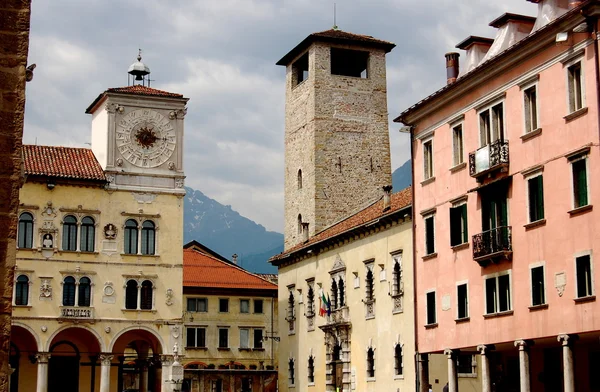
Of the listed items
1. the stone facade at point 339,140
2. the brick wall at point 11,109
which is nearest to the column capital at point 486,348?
the brick wall at point 11,109

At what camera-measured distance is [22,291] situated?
169 feet

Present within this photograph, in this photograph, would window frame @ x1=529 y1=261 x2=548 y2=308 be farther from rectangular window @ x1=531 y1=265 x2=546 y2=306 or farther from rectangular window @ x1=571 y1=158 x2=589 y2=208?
rectangular window @ x1=571 y1=158 x2=589 y2=208

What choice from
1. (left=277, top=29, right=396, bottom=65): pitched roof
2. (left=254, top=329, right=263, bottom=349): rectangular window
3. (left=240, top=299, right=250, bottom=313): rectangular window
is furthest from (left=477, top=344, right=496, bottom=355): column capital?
(left=240, top=299, right=250, bottom=313): rectangular window

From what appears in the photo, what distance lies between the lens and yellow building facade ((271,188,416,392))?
45750 millimetres

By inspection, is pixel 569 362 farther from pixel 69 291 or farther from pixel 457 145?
pixel 69 291

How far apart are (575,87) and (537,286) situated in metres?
5.92

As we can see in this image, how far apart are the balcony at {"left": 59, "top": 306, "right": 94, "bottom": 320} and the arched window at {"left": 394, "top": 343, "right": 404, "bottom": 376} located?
1532cm

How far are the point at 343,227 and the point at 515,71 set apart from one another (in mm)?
21756

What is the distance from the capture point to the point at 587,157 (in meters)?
30.1

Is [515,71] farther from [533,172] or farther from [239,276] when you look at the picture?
[239,276]

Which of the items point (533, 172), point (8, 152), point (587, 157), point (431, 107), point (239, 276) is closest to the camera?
point (8, 152)

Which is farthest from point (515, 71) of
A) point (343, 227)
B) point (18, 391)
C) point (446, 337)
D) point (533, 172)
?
point (18, 391)

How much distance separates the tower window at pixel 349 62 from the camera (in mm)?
63656

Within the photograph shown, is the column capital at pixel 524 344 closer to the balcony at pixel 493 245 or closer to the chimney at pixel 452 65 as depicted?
the balcony at pixel 493 245
